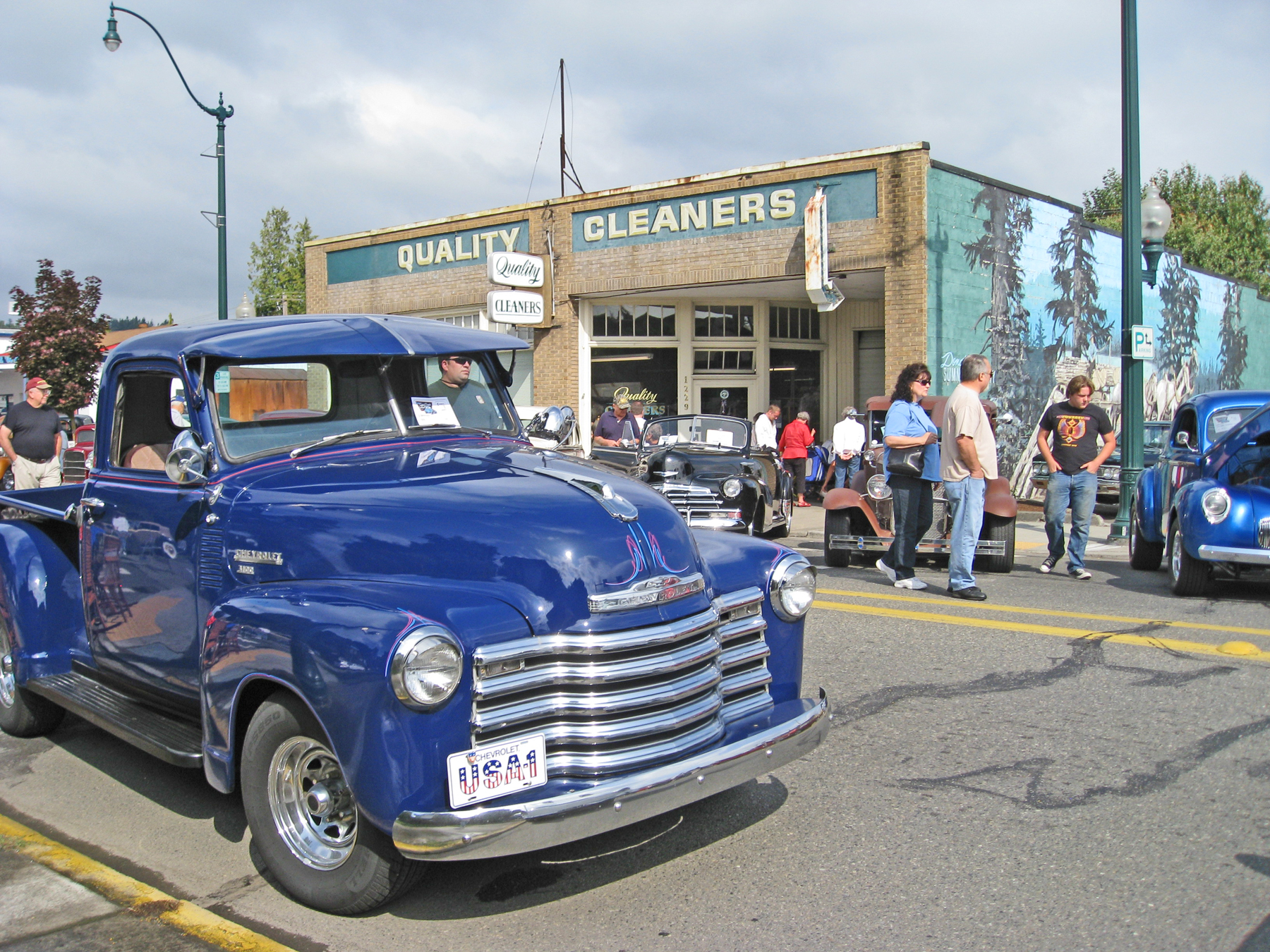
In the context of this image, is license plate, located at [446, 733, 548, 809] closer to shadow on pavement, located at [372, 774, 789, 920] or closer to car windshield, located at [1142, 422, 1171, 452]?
shadow on pavement, located at [372, 774, 789, 920]

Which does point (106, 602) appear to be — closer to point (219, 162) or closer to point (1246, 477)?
point (1246, 477)

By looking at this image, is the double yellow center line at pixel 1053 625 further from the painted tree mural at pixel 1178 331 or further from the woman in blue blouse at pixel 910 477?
the painted tree mural at pixel 1178 331

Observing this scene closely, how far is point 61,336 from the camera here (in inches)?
739

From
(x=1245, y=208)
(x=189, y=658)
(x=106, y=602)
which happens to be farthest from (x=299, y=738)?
(x=1245, y=208)

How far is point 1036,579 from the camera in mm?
9828

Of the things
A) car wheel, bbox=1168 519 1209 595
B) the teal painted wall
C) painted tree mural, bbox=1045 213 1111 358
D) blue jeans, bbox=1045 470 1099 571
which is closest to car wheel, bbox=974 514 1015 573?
blue jeans, bbox=1045 470 1099 571

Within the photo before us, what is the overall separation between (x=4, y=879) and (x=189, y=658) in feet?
3.12

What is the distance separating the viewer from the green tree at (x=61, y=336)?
61.4ft

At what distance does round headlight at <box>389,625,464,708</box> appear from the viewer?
2.98m

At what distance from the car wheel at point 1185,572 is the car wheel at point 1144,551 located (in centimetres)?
177

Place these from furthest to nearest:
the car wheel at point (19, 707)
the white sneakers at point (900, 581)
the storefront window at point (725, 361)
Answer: the storefront window at point (725, 361), the white sneakers at point (900, 581), the car wheel at point (19, 707)

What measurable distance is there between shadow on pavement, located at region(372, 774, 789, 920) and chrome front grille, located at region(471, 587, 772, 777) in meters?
0.51

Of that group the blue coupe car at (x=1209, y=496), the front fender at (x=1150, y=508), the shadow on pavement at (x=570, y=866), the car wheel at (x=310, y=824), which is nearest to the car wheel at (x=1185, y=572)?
the blue coupe car at (x=1209, y=496)

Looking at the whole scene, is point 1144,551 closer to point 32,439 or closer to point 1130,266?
point 1130,266
